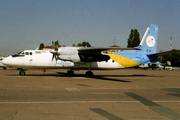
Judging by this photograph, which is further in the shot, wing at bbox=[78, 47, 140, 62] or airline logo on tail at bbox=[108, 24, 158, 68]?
airline logo on tail at bbox=[108, 24, 158, 68]

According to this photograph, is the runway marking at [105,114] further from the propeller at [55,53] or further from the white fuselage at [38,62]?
the white fuselage at [38,62]

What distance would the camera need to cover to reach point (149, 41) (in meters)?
26.9

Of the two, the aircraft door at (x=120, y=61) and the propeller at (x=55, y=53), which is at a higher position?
the propeller at (x=55, y=53)

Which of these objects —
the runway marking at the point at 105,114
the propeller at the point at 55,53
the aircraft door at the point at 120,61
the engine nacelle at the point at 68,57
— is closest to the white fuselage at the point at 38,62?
the propeller at the point at 55,53

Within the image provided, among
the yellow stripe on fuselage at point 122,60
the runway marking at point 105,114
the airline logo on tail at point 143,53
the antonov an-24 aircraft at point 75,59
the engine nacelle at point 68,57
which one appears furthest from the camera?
the airline logo on tail at point 143,53

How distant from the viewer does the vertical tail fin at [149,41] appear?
26750 millimetres

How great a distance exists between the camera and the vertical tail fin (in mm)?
26750

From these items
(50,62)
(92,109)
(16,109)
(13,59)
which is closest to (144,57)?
(50,62)

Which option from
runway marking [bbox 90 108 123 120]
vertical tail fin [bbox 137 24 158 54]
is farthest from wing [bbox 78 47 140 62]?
runway marking [bbox 90 108 123 120]

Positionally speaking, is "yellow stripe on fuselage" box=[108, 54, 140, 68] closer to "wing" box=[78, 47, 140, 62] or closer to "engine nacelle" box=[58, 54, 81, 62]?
"wing" box=[78, 47, 140, 62]

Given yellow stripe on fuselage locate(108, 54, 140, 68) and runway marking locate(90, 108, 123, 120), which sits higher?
yellow stripe on fuselage locate(108, 54, 140, 68)

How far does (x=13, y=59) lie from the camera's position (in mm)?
22609

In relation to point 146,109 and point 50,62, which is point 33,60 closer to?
point 50,62

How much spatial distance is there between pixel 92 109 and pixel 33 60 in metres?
17.2
